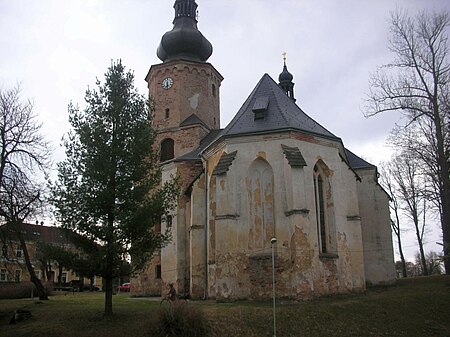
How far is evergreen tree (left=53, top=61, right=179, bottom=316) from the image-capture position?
1552 cm

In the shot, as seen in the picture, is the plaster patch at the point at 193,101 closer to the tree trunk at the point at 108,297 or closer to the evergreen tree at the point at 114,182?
the evergreen tree at the point at 114,182

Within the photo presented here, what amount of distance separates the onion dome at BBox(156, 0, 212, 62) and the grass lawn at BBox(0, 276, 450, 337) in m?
19.2

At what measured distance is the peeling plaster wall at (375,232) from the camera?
26047 millimetres

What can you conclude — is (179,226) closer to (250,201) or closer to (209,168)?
(209,168)

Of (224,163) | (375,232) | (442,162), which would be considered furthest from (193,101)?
(442,162)

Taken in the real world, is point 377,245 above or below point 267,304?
above

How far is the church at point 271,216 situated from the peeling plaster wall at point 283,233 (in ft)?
0.15

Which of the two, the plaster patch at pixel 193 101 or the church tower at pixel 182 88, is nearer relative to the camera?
the church tower at pixel 182 88

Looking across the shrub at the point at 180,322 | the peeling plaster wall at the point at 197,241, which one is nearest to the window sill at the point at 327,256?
the peeling plaster wall at the point at 197,241

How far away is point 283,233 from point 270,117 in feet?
19.6

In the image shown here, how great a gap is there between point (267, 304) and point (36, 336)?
886 cm

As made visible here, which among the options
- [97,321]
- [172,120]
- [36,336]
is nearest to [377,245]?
[172,120]

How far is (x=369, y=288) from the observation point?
25.2m

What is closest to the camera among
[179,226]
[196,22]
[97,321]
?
[97,321]
